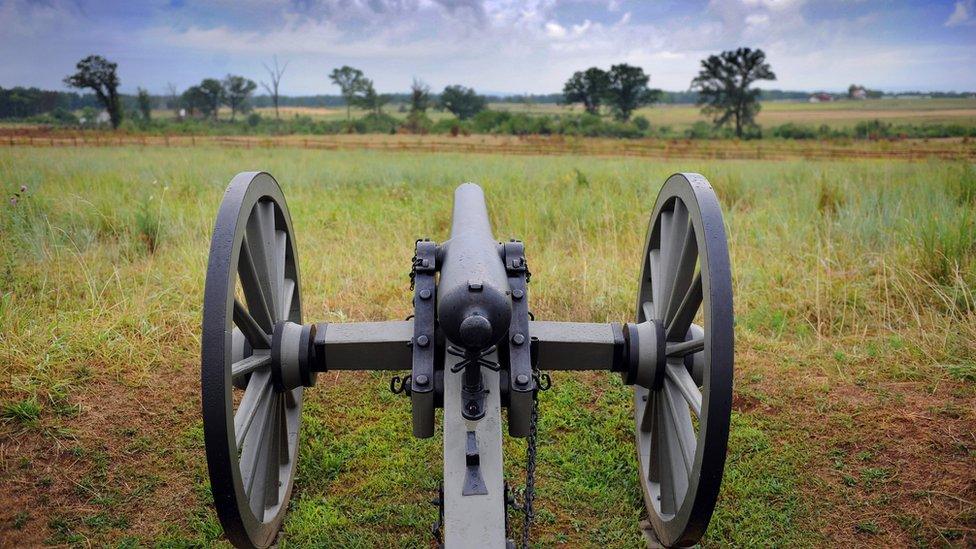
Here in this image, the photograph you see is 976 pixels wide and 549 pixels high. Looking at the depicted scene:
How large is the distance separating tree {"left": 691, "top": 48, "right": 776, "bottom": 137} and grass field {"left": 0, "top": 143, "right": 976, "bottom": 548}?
35806 millimetres

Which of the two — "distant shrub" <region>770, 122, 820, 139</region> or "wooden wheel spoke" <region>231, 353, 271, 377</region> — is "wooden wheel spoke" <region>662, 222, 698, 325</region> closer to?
"wooden wheel spoke" <region>231, 353, 271, 377</region>

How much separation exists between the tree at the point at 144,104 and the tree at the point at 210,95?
12.4m

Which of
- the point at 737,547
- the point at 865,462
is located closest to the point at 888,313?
the point at 865,462

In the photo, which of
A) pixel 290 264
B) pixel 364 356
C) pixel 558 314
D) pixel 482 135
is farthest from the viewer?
pixel 482 135

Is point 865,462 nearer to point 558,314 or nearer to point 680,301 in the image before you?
point 680,301

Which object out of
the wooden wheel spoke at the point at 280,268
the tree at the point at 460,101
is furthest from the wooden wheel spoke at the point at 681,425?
the tree at the point at 460,101

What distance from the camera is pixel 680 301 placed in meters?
3.21

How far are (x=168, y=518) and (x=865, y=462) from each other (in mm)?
3593

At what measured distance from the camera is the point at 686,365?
308 centimetres

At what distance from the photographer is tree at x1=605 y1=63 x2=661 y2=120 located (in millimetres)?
46156

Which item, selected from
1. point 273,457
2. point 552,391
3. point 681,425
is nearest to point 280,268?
point 273,457

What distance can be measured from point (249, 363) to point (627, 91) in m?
46.5

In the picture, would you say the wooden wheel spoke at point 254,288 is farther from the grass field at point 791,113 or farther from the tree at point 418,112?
the tree at point 418,112

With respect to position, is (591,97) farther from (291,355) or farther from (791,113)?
(291,355)
